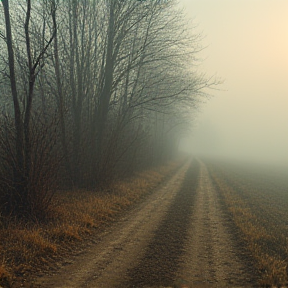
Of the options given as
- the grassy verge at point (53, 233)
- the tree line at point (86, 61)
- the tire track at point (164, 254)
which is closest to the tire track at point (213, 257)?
the tire track at point (164, 254)

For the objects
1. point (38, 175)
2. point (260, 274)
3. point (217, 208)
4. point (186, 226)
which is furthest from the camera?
point (217, 208)

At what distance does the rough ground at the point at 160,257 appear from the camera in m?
4.37

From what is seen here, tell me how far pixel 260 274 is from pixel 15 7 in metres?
13.8

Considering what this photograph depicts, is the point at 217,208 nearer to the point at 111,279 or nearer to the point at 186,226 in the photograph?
the point at 186,226

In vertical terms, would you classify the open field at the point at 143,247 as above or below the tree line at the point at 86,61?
below

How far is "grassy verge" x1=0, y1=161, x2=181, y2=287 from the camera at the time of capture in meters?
4.64

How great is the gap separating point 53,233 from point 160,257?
2.74m

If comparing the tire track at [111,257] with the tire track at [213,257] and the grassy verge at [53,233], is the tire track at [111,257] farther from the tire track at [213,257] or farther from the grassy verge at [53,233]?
the tire track at [213,257]

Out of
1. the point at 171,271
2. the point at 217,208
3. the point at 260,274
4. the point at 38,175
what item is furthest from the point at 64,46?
the point at 260,274

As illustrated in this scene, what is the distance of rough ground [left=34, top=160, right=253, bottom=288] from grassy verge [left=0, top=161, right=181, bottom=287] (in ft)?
1.46

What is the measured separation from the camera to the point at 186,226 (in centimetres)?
788

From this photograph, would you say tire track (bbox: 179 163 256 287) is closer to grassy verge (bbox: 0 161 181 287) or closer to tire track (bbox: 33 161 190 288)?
tire track (bbox: 33 161 190 288)

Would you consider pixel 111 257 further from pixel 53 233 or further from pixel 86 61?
pixel 86 61

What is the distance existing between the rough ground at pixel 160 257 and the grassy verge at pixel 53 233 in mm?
Result: 445
